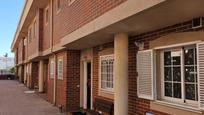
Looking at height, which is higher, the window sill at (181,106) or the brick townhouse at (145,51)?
the brick townhouse at (145,51)

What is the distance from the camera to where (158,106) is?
276 inches

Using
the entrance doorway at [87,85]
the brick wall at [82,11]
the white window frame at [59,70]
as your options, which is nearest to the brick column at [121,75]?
the brick wall at [82,11]

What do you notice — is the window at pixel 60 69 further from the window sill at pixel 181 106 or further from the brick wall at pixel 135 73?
the window sill at pixel 181 106

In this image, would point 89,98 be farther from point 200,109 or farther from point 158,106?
point 200,109

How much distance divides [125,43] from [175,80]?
1.83m

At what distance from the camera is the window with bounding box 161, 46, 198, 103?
6.02 metres

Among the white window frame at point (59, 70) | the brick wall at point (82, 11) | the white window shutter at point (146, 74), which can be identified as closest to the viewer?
the white window shutter at point (146, 74)

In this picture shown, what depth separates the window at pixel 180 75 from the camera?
6.02m

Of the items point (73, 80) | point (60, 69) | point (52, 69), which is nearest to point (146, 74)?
point (73, 80)

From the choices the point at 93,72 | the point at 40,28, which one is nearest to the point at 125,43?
the point at 93,72

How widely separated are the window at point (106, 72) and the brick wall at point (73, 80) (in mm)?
3090

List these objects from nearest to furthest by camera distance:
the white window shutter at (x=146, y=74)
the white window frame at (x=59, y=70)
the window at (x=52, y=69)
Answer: the white window shutter at (x=146, y=74) → the white window frame at (x=59, y=70) → the window at (x=52, y=69)

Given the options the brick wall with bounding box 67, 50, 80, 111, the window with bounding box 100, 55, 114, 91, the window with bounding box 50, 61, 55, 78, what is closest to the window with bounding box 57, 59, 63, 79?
the brick wall with bounding box 67, 50, 80, 111

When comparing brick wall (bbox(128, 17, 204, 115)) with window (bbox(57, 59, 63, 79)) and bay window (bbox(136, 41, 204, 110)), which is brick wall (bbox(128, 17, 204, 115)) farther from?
window (bbox(57, 59, 63, 79))
